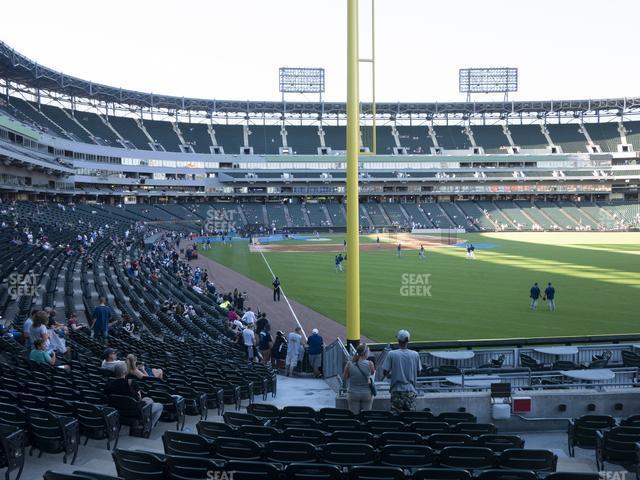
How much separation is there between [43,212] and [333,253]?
26226 mm

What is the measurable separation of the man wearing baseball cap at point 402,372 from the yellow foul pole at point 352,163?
10.8 ft

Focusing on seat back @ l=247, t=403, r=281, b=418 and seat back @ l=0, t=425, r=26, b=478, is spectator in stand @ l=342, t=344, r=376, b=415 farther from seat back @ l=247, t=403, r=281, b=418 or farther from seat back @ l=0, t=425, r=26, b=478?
seat back @ l=0, t=425, r=26, b=478

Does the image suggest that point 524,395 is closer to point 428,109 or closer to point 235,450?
point 235,450

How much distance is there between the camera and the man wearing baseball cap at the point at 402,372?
8.57 meters

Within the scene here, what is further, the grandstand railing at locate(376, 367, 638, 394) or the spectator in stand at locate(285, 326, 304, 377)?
the spectator in stand at locate(285, 326, 304, 377)

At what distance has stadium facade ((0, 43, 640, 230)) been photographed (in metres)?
86.1

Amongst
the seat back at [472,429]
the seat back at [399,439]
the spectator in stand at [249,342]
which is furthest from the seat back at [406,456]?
the spectator in stand at [249,342]

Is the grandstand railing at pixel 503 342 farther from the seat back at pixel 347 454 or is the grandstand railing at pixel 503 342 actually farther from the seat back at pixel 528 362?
the seat back at pixel 347 454

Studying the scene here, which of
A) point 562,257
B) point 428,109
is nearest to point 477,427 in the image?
point 562,257

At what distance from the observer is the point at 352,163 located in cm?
1241

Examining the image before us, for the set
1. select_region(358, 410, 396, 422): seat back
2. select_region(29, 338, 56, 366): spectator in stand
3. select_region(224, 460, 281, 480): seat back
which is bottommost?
select_region(358, 410, 396, 422): seat back

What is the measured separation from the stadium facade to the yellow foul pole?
72822 mm

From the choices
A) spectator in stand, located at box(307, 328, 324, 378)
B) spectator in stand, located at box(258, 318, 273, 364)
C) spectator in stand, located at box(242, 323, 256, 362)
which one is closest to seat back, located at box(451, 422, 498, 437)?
spectator in stand, located at box(307, 328, 324, 378)

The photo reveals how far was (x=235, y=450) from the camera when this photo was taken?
5453 millimetres
